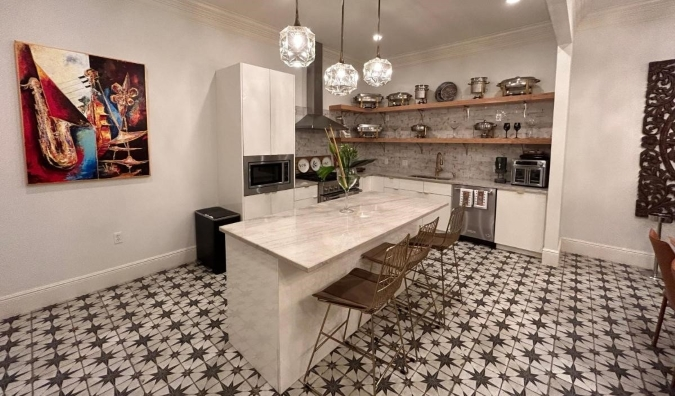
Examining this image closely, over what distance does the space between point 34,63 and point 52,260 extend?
1632mm

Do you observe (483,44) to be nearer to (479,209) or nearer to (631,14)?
(631,14)

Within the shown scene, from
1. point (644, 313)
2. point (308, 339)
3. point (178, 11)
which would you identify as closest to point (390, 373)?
point (308, 339)

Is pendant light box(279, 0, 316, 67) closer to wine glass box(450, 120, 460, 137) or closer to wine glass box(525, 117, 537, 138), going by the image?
wine glass box(450, 120, 460, 137)

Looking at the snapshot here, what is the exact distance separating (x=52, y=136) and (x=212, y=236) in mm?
1584

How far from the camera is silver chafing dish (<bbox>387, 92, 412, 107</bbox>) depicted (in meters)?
5.23

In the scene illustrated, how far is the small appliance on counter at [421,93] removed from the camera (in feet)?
16.3

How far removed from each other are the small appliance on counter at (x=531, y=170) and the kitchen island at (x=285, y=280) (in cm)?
251

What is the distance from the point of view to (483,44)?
448 cm

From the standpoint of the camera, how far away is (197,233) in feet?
12.1

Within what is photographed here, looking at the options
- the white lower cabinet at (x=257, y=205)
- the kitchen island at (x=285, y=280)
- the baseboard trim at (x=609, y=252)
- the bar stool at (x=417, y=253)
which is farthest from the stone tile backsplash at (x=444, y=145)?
the kitchen island at (x=285, y=280)

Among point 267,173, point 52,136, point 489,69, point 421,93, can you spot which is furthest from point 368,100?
point 52,136

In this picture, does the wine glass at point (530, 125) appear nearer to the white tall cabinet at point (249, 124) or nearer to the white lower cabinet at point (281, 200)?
the white tall cabinet at point (249, 124)

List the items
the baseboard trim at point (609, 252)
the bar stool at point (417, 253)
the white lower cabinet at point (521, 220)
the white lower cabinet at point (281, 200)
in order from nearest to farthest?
the bar stool at point (417, 253), the baseboard trim at point (609, 252), the white lower cabinet at point (521, 220), the white lower cabinet at point (281, 200)

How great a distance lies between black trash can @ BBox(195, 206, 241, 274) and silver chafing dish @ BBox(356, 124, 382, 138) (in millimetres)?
2890
